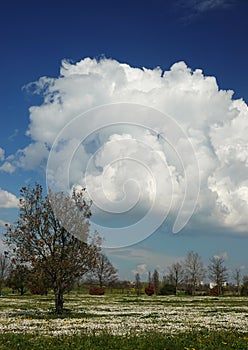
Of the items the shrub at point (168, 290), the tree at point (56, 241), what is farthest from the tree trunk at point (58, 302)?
the shrub at point (168, 290)

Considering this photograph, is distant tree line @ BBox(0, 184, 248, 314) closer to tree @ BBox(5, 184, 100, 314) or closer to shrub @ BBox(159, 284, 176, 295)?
tree @ BBox(5, 184, 100, 314)

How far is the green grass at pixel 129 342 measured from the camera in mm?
14586

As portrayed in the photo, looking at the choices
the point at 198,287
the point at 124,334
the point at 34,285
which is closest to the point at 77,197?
the point at 34,285

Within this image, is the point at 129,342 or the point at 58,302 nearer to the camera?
the point at 129,342

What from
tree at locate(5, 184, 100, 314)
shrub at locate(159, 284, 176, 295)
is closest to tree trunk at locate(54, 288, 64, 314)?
tree at locate(5, 184, 100, 314)

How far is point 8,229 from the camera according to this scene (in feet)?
103

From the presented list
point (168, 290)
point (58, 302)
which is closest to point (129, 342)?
Result: point (58, 302)

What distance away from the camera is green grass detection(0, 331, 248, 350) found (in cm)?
1459

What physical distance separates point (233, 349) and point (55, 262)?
61.5 ft

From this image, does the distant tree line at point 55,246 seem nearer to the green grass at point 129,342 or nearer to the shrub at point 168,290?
the green grass at point 129,342

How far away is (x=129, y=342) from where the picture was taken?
51.0ft

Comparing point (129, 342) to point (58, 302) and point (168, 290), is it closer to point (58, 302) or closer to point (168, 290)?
point (58, 302)

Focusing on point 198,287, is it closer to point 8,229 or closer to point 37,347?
point 8,229

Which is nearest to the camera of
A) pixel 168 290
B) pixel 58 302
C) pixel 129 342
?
pixel 129 342
